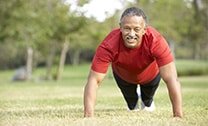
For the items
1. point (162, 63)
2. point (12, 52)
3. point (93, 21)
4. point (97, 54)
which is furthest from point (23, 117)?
point (12, 52)

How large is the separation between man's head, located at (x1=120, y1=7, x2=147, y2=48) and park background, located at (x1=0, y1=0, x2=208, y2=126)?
1.07 meters

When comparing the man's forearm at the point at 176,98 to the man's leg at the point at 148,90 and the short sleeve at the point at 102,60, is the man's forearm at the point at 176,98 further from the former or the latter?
the man's leg at the point at 148,90

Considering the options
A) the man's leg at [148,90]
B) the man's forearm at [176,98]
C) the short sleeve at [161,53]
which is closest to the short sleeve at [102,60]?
the short sleeve at [161,53]

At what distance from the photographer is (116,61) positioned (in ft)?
24.0

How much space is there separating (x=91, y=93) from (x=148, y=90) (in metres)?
1.74

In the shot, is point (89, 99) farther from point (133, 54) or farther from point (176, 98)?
point (176, 98)

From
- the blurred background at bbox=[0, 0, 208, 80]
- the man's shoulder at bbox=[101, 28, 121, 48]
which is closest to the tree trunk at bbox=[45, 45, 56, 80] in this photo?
the blurred background at bbox=[0, 0, 208, 80]

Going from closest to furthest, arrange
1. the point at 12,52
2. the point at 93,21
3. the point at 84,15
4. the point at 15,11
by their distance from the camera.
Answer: the point at 15,11 → the point at 84,15 → the point at 93,21 → the point at 12,52

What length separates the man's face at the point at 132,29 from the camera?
6.86 metres

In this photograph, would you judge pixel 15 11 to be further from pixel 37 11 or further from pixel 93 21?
pixel 93 21

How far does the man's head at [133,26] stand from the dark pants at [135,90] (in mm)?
1286

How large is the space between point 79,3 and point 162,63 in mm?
26512

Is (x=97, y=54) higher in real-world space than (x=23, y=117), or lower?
higher

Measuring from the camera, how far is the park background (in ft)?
23.5
